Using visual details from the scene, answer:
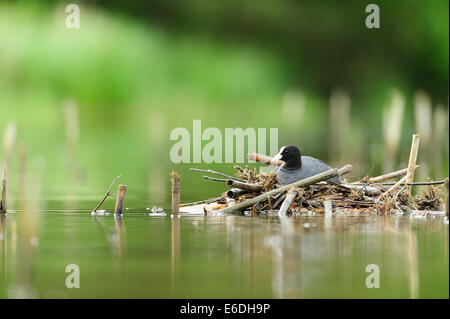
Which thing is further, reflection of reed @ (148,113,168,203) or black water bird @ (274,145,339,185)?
reflection of reed @ (148,113,168,203)

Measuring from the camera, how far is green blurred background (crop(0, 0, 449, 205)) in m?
24.2

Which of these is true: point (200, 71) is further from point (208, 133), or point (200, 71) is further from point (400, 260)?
point (400, 260)

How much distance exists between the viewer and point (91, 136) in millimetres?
26547

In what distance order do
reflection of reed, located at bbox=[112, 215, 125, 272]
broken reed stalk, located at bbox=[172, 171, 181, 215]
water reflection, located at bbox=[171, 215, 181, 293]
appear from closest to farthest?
water reflection, located at bbox=[171, 215, 181, 293], reflection of reed, located at bbox=[112, 215, 125, 272], broken reed stalk, located at bbox=[172, 171, 181, 215]

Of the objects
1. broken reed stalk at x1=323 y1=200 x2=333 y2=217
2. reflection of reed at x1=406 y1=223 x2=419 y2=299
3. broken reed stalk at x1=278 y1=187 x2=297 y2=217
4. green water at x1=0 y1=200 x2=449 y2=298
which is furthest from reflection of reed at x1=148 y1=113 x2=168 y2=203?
reflection of reed at x1=406 y1=223 x2=419 y2=299

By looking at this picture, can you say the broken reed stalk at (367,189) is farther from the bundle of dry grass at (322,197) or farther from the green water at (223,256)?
the green water at (223,256)

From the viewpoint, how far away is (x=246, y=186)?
1088cm

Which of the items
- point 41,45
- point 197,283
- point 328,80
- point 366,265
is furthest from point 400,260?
point 328,80

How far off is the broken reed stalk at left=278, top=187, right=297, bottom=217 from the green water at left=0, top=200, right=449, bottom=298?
0.29 metres

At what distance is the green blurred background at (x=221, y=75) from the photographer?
24.2m

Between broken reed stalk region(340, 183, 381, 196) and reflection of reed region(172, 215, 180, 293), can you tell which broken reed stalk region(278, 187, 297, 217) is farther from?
reflection of reed region(172, 215, 180, 293)

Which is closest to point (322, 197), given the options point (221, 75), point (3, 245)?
point (3, 245)

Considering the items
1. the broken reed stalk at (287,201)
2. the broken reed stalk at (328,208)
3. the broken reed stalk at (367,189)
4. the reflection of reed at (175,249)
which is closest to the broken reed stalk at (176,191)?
the reflection of reed at (175,249)

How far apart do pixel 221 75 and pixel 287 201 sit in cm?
1676
